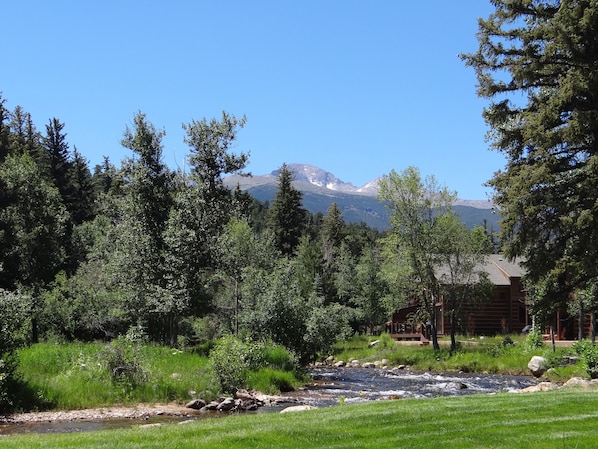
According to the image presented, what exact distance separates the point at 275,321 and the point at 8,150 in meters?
32.1

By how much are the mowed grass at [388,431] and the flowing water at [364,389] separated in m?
4.24

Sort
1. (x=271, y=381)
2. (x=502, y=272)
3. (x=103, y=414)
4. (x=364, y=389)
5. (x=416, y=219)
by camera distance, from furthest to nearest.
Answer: (x=502, y=272) → (x=416, y=219) → (x=364, y=389) → (x=271, y=381) → (x=103, y=414)

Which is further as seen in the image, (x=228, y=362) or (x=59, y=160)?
(x=59, y=160)

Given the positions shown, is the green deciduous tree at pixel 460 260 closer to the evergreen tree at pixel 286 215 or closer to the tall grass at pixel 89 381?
the tall grass at pixel 89 381

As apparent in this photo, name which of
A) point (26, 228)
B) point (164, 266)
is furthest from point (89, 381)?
point (26, 228)

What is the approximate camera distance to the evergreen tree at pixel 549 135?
17.0m

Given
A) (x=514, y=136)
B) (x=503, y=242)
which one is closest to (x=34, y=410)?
(x=503, y=242)

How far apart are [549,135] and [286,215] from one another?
5709 centimetres

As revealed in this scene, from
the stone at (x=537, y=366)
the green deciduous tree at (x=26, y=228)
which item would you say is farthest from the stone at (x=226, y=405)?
the green deciduous tree at (x=26, y=228)

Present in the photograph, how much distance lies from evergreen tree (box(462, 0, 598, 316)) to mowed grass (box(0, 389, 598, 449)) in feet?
22.8

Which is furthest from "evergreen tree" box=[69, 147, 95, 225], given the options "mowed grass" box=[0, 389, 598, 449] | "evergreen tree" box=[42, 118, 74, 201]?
"mowed grass" box=[0, 389, 598, 449]

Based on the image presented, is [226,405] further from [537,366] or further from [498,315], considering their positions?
[498,315]

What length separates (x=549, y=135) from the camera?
1716 centimetres

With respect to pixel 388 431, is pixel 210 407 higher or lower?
lower
